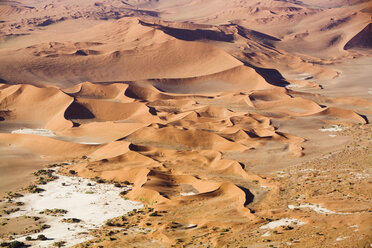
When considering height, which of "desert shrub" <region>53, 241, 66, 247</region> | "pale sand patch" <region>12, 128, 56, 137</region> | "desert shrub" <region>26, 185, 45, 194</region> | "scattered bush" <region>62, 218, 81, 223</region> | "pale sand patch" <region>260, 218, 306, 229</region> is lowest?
"pale sand patch" <region>12, 128, 56, 137</region>

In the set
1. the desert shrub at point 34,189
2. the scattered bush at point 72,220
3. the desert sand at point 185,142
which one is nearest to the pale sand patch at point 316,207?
the desert sand at point 185,142

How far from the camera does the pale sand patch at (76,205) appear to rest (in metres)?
22.1

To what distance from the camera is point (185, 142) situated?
1542 inches

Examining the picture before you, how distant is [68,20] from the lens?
13600cm

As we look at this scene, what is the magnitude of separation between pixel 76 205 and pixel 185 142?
47.3ft

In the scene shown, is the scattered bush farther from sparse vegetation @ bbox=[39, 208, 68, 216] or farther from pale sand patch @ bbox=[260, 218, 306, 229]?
pale sand patch @ bbox=[260, 218, 306, 229]

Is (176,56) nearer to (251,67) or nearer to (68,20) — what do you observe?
(251,67)

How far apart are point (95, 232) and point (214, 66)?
57103 millimetres

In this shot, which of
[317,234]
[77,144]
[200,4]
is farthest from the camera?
[200,4]

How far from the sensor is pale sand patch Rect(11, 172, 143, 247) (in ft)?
72.4

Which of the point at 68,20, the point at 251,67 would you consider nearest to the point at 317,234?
the point at 251,67

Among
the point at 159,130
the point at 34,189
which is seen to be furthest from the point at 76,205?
the point at 159,130

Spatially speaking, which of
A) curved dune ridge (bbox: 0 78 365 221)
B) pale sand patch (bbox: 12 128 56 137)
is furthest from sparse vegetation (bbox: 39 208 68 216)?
pale sand patch (bbox: 12 128 56 137)

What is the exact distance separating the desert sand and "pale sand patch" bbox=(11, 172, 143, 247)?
12cm
